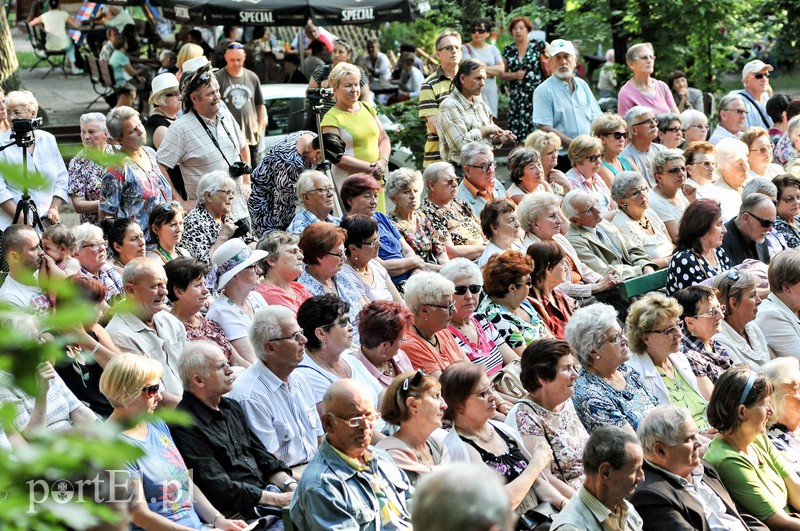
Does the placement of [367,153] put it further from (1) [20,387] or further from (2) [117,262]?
(1) [20,387]

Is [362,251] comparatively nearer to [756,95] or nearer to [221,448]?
[221,448]

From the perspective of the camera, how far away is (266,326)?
5887 millimetres

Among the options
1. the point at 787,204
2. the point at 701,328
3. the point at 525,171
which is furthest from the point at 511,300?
the point at 787,204

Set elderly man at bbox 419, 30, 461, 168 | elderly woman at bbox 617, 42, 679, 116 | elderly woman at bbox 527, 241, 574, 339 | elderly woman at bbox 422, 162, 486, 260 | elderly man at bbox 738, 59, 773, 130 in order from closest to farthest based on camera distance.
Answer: elderly woman at bbox 527, 241, 574, 339 < elderly woman at bbox 422, 162, 486, 260 < elderly man at bbox 419, 30, 461, 168 < elderly woman at bbox 617, 42, 679, 116 < elderly man at bbox 738, 59, 773, 130

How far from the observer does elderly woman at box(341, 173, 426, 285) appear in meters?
8.36

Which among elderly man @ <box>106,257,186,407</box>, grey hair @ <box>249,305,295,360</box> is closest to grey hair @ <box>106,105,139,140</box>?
elderly man @ <box>106,257,186,407</box>

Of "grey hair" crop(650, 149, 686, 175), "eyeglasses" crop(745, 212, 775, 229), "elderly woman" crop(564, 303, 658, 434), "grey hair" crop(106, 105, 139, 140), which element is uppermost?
"grey hair" crop(106, 105, 139, 140)

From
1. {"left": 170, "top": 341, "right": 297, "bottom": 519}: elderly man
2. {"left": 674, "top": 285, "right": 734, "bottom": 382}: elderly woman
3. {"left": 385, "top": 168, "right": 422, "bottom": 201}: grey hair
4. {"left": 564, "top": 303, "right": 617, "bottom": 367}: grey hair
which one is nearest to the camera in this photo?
{"left": 170, "top": 341, "right": 297, "bottom": 519}: elderly man

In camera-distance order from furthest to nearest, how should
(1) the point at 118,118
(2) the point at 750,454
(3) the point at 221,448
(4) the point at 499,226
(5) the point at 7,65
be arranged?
1. (5) the point at 7,65
2. (4) the point at 499,226
3. (1) the point at 118,118
4. (2) the point at 750,454
5. (3) the point at 221,448

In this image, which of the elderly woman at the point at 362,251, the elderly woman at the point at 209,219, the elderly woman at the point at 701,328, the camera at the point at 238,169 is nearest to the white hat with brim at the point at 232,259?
the elderly woman at the point at 362,251

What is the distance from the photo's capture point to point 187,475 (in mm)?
5230

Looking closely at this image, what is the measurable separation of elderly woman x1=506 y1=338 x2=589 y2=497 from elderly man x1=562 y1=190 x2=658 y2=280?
3058mm

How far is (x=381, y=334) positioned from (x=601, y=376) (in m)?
1.25

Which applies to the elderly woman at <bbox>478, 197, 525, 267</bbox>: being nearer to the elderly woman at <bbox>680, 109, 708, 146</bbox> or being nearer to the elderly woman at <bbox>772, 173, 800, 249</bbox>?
the elderly woman at <bbox>772, 173, 800, 249</bbox>
